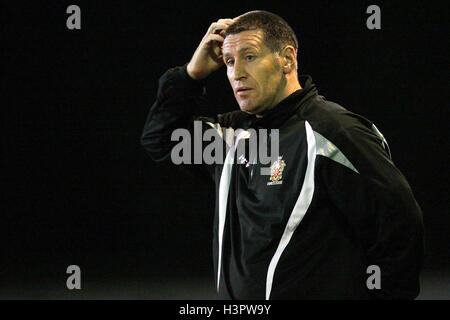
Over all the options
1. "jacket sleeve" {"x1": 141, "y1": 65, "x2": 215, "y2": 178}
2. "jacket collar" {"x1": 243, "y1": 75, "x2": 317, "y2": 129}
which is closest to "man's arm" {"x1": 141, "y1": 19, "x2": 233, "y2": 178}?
"jacket sleeve" {"x1": 141, "y1": 65, "x2": 215, "y2": 178}

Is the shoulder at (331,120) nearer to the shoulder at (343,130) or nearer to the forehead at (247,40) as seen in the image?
the shoulder at (343,130)

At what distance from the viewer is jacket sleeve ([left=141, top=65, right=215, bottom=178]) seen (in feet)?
4.68

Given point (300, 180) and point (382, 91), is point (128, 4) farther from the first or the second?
point (300, 180)

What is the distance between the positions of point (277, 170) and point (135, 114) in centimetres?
159

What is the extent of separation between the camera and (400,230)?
3.62ft

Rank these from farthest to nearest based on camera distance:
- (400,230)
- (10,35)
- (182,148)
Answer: (10,35), (182,148), (400,230)

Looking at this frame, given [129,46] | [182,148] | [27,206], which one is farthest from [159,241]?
[182,148]

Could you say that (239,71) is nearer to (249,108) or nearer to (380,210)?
(249,108)

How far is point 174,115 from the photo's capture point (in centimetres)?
144

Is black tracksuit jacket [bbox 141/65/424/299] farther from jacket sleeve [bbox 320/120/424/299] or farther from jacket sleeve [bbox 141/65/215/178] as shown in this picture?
jacket sleeve [bbox 141/65/215/178]

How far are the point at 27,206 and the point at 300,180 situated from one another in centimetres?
182

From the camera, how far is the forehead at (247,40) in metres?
1.29

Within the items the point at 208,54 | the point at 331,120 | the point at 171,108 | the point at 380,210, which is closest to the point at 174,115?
the point at 171,108

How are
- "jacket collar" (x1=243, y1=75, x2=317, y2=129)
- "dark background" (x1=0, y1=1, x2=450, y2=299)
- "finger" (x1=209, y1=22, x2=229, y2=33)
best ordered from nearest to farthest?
"jacket collar" (x1=243, y1=75, x2=317, y2=129)
"finger" (x1=209, y1=22, x2=229, y2=33)
"dark background" (x1=0, y1=1, x2=450, y2=299)
